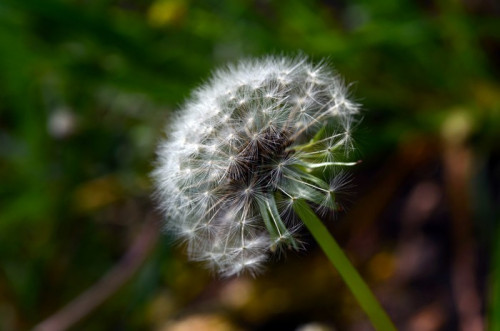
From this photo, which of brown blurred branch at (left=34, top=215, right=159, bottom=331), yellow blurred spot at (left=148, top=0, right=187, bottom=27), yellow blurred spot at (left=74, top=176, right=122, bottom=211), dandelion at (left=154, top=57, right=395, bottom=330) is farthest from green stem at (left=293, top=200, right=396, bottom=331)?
yellow blurred spot at (left=74, top=176, right=122, bottom=211)

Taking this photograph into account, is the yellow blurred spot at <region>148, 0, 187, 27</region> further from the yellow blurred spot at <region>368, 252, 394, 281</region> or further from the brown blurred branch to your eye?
the yellow blurred spot at <region>368, 252, 394, 281</region>

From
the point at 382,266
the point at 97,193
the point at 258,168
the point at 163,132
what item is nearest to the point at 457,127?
the point at 382,266

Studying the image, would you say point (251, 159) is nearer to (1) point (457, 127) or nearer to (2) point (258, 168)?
(2) point (258, 168)

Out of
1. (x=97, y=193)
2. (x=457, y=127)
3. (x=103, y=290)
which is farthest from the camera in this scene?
(x=97, y=193)

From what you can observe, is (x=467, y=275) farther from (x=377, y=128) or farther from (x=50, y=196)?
(x=50, y=196)

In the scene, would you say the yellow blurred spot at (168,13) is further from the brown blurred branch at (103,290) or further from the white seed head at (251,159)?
the white seed head at (251,159)

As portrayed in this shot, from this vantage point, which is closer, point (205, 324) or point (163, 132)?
point (205, 324)

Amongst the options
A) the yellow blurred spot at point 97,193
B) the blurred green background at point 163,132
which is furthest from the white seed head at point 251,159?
the yellow blurred spot at point 97,193
